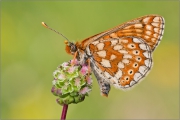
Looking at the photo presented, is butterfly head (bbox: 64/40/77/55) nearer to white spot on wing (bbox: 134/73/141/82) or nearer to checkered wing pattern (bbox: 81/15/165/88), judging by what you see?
checkered wing pattern (bbox: 81/15/165/88)

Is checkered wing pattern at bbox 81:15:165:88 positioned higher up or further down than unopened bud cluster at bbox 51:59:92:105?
higher up

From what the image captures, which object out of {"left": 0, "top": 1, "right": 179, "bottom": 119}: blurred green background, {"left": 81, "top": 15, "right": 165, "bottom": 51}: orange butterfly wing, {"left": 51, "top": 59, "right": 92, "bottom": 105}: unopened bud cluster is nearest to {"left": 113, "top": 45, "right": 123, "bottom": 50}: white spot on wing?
{"left": 81, "top": 15, "right": 165, "bottom": 51}: orange butterfly wing

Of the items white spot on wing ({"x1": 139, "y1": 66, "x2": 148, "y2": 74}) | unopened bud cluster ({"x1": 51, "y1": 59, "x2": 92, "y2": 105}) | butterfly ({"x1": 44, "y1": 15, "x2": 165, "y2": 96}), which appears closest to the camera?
unopened bud cluster ({"x1": 51, "y1": 59, "x2": 92, "y2": 105})

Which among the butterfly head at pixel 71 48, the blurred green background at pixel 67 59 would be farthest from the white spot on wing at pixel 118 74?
the blurred green background at pixel 67 59

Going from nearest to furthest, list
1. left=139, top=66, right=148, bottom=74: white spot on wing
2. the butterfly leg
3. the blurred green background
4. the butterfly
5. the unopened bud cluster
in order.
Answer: the unopened bud cluster < the butterfly leg < the butterfly < left=139, top=66, right=148, bottom=74: white spot on wing < the blurred green background

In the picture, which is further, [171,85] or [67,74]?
[171,85]

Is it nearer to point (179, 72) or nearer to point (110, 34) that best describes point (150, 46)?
point (110, 34)

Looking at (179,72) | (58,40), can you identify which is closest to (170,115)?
(179,72)
